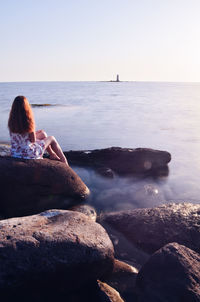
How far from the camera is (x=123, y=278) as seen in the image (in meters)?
3.78

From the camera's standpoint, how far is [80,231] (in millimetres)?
3572

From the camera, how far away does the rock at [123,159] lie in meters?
8.05

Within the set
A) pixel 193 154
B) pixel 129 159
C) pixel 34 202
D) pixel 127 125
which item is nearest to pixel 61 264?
pixel 34 202

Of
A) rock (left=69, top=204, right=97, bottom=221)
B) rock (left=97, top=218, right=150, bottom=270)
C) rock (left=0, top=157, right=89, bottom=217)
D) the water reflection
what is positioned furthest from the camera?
the water reflection

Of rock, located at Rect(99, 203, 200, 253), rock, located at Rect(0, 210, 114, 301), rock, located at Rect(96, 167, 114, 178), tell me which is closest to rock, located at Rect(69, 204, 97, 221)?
rock, located at Rect(99, 203, 200, 253)

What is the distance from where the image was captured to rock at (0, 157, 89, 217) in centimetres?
516

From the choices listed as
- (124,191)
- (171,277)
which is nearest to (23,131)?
(124,191)

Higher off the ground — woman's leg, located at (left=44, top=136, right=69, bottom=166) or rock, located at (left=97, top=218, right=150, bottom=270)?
woman's leg, located at (left=44, top=136, right=69, bottom=166)

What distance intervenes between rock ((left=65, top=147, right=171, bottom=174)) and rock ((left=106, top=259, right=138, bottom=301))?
13.6ft

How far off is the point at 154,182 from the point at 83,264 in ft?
14.6

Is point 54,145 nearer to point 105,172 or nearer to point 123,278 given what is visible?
point 105,172

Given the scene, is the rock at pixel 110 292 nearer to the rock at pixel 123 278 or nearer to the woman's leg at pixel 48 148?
the rock at pixel 123 278

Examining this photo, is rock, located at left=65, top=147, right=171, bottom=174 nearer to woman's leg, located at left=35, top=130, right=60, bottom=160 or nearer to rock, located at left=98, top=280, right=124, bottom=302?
woman's leg, located at left=35, top=130, right=60, bottom=160

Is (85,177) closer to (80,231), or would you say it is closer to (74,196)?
(74,196)
